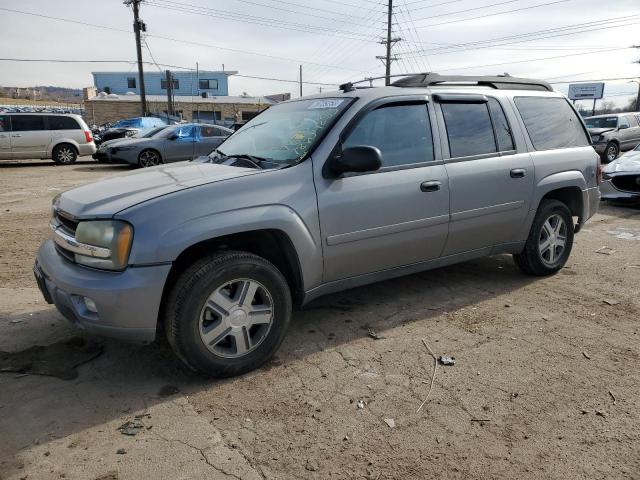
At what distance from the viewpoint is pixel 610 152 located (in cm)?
1719

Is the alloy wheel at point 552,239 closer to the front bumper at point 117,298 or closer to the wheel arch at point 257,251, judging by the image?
the wheel arch at point 257,251

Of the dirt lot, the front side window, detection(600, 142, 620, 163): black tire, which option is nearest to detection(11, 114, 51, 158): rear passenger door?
the dirt lot

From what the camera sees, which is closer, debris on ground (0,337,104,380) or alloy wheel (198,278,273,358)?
alloy wheel (198,278,273,358)

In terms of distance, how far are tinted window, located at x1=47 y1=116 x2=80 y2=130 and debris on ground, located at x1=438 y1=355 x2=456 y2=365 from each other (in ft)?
55.0

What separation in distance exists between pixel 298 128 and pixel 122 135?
18448 millimetres

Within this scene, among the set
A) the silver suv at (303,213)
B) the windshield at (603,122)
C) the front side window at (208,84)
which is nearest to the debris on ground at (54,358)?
the silver suv at (303,213)

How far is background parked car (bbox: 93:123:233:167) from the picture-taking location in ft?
49.3

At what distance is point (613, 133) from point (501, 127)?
15.3 meters

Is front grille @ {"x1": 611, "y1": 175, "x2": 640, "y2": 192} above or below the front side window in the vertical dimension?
below

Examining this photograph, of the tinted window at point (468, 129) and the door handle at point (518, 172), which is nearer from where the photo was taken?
the tinted window at point (468, 129)

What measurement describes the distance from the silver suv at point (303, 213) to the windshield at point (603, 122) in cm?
1531

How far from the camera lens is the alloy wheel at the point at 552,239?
4926 mm

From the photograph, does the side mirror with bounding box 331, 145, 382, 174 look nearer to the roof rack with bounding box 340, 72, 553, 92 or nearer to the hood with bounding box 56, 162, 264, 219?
the hood with bounding box 56, 162, 264, 219

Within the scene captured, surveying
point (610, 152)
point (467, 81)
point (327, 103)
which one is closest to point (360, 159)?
point (327, 103)
